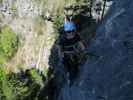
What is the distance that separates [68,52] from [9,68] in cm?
999

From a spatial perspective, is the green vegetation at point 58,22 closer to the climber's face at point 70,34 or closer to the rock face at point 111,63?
the rock face at point 111,63

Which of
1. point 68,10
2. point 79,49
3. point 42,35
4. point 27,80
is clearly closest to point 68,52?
point 79,49

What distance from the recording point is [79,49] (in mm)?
11984

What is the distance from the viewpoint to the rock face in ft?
31.6

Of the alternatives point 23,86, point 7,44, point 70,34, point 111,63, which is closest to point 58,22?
point 7,44

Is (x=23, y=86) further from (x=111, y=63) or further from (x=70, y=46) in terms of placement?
(x=111, y=63)

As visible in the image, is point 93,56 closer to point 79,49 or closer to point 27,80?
point 79,49

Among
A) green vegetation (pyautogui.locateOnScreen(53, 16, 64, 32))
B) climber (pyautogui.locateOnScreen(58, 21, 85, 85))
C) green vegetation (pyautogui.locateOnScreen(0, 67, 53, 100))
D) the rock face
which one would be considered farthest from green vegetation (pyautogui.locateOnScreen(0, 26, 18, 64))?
climber (pyautogui.locateOnScreen(58, 21, 85, 85))

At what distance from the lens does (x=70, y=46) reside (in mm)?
11961

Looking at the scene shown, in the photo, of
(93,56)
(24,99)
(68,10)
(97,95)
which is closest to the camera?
(97,95)

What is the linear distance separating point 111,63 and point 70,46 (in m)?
1.81

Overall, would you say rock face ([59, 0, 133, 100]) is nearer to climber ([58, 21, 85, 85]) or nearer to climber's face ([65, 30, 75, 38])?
climber ([58, 21, 85, 85])

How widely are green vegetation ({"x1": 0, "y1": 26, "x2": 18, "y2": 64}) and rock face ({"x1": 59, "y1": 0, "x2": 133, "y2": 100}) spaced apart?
9347 millimetres

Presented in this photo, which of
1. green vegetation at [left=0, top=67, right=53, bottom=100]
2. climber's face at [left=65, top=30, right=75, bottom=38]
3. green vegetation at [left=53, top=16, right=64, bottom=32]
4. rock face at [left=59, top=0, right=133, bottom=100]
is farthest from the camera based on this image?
green vegetation at [left=53, top=16, right=64, bottom=32]
